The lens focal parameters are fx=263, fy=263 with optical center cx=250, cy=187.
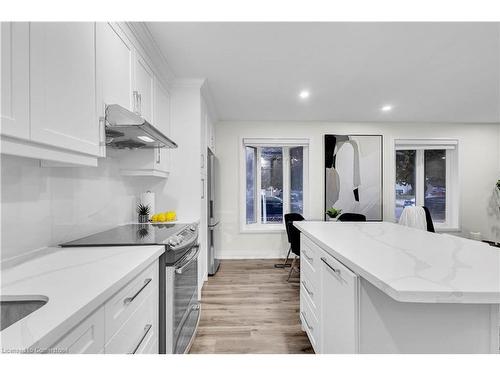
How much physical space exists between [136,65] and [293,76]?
5.25 ft

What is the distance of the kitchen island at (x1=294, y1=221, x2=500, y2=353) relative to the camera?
0.84m

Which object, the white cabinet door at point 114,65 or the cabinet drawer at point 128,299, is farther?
the white cabinet door at point 114,65

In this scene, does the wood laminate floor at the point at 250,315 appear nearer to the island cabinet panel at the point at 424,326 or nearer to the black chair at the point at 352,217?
the island cabinet panel at the point at 424,326

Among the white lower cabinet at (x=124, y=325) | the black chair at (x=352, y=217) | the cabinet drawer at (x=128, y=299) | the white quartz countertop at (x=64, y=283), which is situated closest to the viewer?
the white quartz countertop at (x=64, y=283)

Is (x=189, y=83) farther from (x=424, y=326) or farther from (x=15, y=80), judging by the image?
(x=424, y=326)

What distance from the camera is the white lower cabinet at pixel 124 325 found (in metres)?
0.77

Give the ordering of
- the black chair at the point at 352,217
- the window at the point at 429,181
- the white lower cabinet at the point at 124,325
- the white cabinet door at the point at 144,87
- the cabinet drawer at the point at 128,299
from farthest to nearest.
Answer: the window at the point at 429,181 < the black chair at the point at 352,217 < the white cabinet door at the point at 144,87 < the cabinet drawer at the point at 128,299 < the white lower cabinet at the point at 124,325

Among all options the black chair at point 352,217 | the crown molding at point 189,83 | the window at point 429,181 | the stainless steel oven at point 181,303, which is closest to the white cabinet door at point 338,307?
the stainless steel oven at point 181,303

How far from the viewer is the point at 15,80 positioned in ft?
2.88

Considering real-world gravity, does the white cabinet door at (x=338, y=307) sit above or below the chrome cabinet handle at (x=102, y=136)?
below

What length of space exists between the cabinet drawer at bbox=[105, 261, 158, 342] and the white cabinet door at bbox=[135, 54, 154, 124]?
132 centimetres

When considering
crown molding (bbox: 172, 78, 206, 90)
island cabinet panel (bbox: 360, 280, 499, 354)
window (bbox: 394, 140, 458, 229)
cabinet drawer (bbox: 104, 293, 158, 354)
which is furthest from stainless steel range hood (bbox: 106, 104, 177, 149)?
window (bbox: 394, 140, 458, 229)

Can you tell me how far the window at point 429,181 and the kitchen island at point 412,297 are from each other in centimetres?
391

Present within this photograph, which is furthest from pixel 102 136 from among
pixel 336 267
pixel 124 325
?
pixel 336 267
